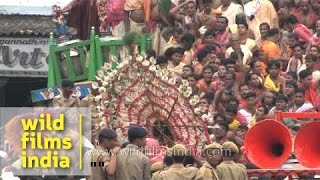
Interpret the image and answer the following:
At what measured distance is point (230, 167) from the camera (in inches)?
543

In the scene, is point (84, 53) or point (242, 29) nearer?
point (242, 29)

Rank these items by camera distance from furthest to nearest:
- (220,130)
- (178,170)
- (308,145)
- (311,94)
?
(311,94) < (220,130) < (308,145) < (178,170)

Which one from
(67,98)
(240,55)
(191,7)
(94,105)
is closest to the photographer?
(94,105)

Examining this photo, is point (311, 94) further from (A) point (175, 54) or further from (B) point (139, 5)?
(B) point (139, 5)

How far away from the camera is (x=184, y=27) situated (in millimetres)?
19375

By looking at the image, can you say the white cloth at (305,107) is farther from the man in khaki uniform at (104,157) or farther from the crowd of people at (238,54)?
the man in khaki uniform at (104,157)

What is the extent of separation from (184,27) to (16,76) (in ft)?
36.5

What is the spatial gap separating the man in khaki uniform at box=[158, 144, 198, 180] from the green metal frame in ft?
18.7

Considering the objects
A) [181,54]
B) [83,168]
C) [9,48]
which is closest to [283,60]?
[181,54]

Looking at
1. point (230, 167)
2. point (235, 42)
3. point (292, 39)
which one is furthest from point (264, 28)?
point (230, 167)

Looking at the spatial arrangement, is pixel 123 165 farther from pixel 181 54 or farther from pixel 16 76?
pixel 16 76

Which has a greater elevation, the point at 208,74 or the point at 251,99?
the point at 208,74

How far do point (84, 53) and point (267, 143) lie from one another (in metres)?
5.84

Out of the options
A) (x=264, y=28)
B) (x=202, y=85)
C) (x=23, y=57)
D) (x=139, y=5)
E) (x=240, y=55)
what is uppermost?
(x=139, y=5)
